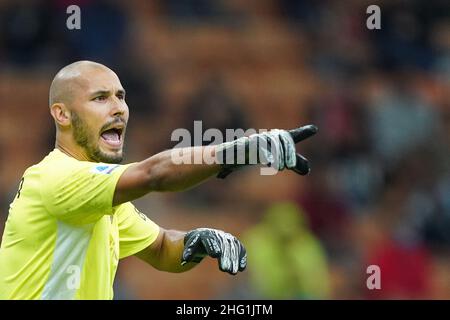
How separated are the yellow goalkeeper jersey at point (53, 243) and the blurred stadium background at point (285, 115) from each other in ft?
13.1

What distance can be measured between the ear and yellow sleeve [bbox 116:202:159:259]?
67cm

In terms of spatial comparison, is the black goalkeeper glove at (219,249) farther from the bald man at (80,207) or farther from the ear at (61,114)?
the ear at (61,114)

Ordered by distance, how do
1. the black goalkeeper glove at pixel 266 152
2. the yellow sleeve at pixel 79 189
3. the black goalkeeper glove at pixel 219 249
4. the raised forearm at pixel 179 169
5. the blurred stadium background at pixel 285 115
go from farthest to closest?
the blurred stadium background at pixel 285 115 < the black goalkeeper glove at pixel 219 249 < the yellow sleeve at pixel 79 189 < the raised forearm at pixel 179 169 < the black goalkeeper glove at pixel 266 152

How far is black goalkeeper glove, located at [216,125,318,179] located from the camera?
15.3 feet

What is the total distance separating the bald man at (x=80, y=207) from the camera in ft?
17.0

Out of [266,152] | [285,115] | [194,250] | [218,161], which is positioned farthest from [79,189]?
[285,115]

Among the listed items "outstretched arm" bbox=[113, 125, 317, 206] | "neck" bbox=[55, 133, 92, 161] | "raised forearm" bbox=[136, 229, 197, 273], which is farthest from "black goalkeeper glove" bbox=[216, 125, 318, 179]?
"raised forearm" bbox=[136, 229, 197, 273]

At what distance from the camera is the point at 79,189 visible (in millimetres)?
5238

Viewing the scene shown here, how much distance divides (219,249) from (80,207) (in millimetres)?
694

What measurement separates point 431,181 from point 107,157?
6.53 meters

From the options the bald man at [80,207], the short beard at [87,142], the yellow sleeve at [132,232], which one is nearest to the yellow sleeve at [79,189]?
the bald man at [80,207]

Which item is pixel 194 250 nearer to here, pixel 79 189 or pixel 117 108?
pixel 79 189

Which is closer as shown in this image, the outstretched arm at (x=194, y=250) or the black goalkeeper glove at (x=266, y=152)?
the black goalkeeper glove at (x=266, y=152)

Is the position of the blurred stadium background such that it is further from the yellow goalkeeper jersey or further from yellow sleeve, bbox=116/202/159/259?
the yellow goalkeeper jersey
